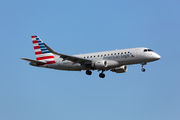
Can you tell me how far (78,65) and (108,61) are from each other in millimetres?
5748

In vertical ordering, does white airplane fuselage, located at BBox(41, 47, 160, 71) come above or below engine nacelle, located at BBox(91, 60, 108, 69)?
above

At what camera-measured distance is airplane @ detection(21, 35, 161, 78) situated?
50.9 meters

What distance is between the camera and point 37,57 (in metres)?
59.2

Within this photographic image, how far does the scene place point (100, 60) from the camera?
173 ft

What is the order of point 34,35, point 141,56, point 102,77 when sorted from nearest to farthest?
1. point 141,56
2. point 102,77
3. point 34,35

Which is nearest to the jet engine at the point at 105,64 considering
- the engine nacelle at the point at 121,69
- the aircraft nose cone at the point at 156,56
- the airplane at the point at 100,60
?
the airplane at the point at 100,60

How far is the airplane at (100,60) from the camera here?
50.9 metres

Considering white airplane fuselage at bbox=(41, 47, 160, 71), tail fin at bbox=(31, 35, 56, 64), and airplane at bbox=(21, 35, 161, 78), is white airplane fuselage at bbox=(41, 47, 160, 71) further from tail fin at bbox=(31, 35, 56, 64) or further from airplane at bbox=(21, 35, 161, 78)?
tail fin at bbox=(31, 35, 56, 64)

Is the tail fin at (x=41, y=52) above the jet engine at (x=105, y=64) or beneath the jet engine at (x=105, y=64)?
above

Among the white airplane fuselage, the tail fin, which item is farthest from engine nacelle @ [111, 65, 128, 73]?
the tail fin

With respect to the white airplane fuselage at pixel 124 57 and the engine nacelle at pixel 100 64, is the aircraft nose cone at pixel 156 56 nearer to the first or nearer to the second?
the white airplane fuselage at pixel 124 57

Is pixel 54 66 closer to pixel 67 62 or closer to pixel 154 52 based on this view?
pixel 67 62

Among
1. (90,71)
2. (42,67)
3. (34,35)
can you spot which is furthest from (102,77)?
(34,35)

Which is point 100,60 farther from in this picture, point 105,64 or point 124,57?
point 124,57
